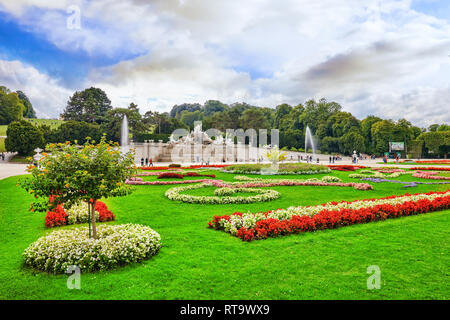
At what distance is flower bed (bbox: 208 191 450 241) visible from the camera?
252 inches

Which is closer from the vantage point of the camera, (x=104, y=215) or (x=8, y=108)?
(x=104, y=215)

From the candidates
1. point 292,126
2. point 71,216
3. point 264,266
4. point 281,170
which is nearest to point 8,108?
point 292,126

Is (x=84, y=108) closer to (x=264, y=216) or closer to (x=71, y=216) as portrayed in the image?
(x=71, y=216)

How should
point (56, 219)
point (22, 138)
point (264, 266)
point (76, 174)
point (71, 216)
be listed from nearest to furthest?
point (264, 266) → point (76, 174) → point (56, 219) → point (71, 216) → point (22, 138)

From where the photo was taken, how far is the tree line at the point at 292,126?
55531 millimetres

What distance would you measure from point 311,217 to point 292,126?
7257cm

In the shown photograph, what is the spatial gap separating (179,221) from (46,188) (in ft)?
11.5

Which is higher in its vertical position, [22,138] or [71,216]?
[22,138]

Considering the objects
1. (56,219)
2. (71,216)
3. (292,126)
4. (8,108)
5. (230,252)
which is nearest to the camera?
(230,252)

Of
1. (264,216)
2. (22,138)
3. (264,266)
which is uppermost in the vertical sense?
(22,138)

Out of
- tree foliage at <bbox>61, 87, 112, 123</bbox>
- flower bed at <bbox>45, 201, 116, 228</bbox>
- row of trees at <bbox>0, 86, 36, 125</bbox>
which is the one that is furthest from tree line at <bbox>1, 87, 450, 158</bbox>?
flower bed at <bbox>45, 201, 116, 228</bbox>

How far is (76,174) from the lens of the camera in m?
5.02
